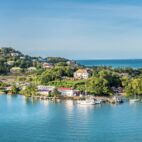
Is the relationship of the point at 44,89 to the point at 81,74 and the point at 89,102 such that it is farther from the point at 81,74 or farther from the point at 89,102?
the point at 81,74

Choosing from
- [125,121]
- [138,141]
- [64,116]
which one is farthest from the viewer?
[64,116]

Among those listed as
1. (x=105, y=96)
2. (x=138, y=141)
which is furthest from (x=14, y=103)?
(x=138, y=141)

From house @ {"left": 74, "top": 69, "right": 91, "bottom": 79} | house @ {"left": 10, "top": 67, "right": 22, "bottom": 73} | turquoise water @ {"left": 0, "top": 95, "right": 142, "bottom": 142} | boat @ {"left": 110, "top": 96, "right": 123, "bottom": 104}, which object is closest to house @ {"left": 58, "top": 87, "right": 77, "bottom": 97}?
turquoise water @ {"left": 0, "top": 95, "right": 142, "bottom": 142}

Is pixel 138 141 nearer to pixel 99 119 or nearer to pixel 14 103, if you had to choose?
pixel 99 119

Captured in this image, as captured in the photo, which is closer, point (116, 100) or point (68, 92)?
point (116, 100)

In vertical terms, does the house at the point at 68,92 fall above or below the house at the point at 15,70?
below

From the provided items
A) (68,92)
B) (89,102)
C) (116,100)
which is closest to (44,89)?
(68,92)

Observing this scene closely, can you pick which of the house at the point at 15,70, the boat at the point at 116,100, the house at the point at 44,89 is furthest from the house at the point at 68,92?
the house at the point at 15,70

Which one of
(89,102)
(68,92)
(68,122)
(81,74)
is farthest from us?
(81,74)

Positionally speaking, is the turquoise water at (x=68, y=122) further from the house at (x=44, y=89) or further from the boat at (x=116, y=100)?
the house at (x=44, y=89)
